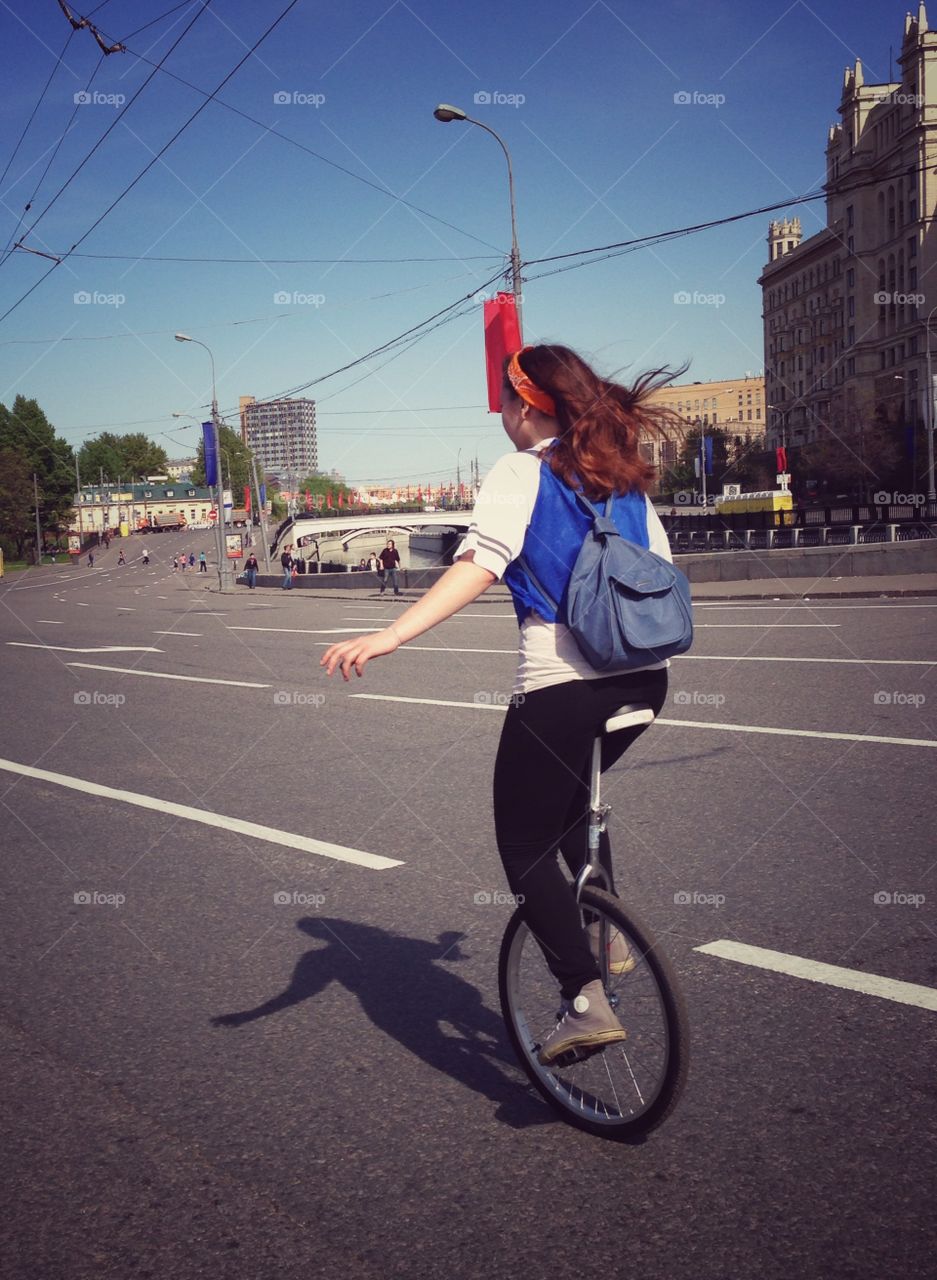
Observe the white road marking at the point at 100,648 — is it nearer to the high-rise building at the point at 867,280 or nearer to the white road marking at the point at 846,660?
the white road marking at the point at 846,660

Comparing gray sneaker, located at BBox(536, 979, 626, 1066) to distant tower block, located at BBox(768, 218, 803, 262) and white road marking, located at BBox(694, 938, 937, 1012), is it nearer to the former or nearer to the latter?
white road marking, located at BBox(694, 938, 937, 1012)

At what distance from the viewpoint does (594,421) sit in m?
2.63

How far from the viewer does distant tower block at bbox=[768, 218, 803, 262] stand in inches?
5832

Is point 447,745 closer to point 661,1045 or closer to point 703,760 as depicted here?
point 703,760

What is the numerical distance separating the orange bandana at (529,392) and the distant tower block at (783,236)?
15827 centimetres

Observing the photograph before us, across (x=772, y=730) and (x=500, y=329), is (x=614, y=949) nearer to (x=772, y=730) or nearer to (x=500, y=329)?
(x=772, y=730)

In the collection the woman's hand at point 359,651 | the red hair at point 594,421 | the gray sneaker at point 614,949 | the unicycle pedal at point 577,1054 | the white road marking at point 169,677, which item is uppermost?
the red hair at point 594,421

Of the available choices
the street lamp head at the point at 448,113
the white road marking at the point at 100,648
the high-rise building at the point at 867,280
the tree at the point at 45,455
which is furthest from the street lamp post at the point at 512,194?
the tree at the point at 45,455

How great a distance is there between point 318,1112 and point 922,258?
96840 millimetres

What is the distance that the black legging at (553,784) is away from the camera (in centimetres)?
265

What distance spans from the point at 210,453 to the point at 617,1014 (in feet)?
154

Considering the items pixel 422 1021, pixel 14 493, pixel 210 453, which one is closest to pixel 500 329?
pixel 422 1021

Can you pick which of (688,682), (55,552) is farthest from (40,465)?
(688,682)

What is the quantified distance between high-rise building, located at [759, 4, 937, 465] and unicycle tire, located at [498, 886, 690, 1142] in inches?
2969
